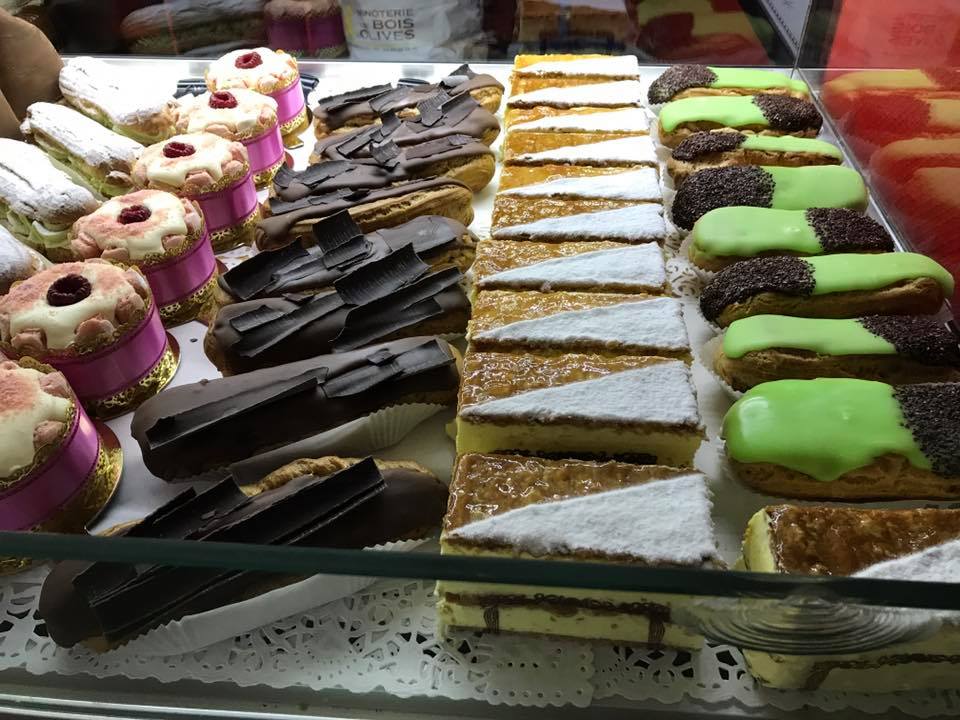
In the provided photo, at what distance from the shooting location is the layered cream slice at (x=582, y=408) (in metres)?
1.82

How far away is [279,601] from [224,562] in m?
0.39

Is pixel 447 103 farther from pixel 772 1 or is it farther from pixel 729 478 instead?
pixel 729 478

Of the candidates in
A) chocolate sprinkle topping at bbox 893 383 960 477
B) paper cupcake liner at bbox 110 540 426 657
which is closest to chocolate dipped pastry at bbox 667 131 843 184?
chocolate sprinkle topping at bbox 893 383 960 477

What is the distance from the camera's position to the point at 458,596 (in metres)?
1.53

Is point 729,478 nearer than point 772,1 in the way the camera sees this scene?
Yes

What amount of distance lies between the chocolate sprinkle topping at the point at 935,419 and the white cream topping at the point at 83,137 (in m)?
2.65

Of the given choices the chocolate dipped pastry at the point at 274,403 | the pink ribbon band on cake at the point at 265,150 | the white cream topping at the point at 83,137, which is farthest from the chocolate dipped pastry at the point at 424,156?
the chocolate dipped pastry at the point at 274,403

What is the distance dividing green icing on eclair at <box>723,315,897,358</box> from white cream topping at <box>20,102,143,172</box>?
2227mm

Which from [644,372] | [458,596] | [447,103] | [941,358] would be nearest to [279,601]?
[458,596]

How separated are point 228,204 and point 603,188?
1328 mm

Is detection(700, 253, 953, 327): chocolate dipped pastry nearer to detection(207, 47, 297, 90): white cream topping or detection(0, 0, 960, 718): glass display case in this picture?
detection(0, 0, 960, 718): glass display case

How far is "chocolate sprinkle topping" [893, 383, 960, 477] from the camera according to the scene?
5.90 ft

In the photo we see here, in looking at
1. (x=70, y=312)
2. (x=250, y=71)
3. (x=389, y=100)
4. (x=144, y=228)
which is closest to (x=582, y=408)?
(x=70, y=312)

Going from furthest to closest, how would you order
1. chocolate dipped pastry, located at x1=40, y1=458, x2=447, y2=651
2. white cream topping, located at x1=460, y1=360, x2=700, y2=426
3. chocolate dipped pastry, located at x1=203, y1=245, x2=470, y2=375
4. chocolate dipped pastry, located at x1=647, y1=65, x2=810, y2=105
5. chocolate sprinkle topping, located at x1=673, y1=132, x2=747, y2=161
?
chocolate dipped pastry, located at x1=647, y1=65, x2=810, y2=105 < chocolate sprinkle topping, located at x1=673, y1=132, x2=747, y2=161 < chocolate dipped pastry, located at x1=203, y1=245, x2=470, y2=375 < white cream topping, located at x1=460, y1=360, x2=700, y2=426 < chocolate dipped pastry, located at x1=40, y1=458, x2=447, y2=651
